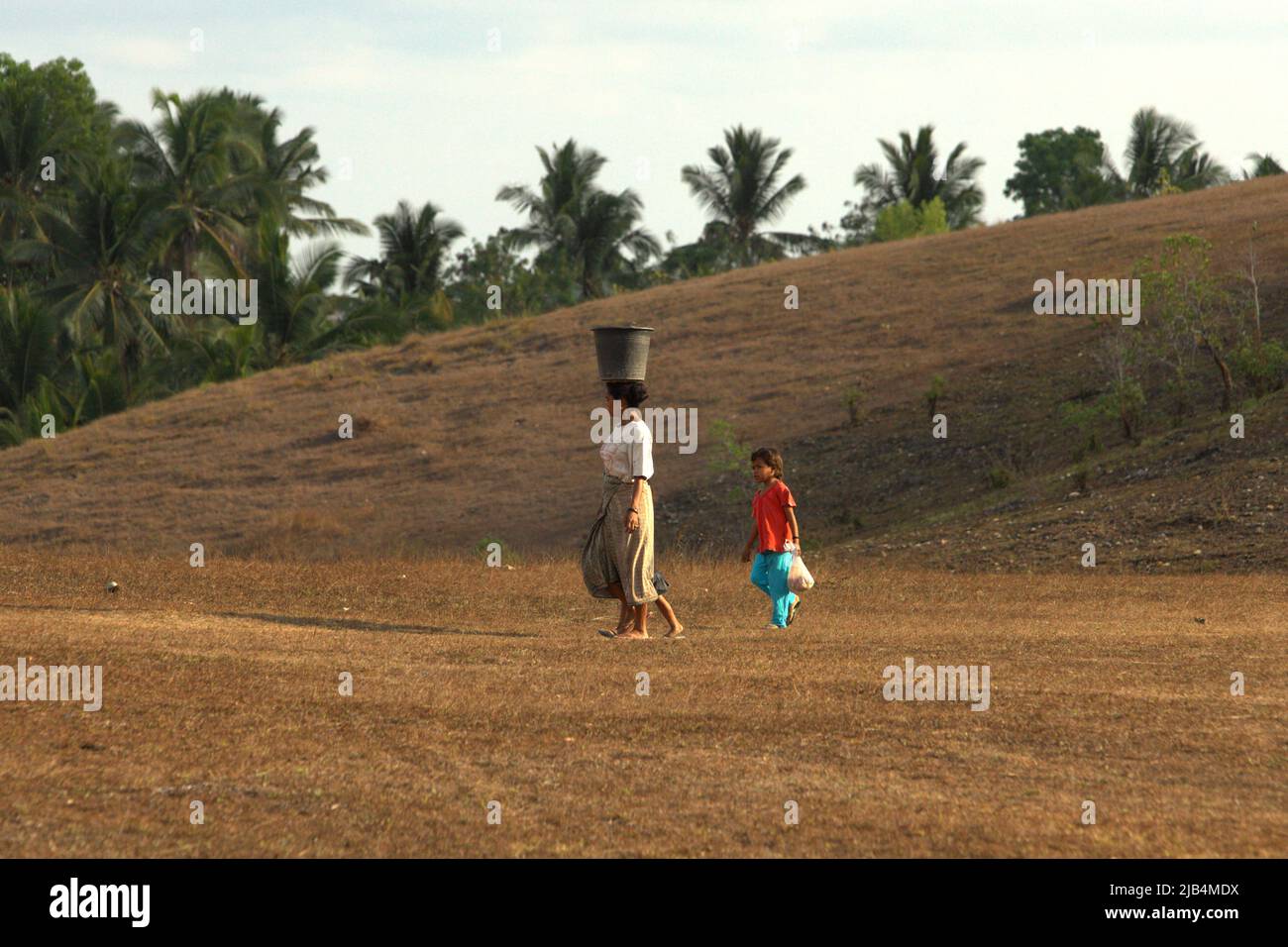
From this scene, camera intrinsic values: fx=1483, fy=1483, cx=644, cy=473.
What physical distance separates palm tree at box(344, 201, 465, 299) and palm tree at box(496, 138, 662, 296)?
10.6ft

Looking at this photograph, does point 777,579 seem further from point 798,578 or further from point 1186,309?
point 1186,309

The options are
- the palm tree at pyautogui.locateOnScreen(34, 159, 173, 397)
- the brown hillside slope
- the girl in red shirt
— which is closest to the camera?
the girl in red shirt

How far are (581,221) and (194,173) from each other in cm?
1419

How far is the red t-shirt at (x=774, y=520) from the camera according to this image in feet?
37.3

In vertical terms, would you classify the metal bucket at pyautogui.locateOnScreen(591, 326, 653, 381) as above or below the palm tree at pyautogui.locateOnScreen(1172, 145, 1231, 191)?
below

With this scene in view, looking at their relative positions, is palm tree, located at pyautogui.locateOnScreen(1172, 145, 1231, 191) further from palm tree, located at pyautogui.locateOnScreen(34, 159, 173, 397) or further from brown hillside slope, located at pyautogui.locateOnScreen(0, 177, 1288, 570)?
palm tree, located at pyautogui.locateOnScreen(34, 159, 173, 397)

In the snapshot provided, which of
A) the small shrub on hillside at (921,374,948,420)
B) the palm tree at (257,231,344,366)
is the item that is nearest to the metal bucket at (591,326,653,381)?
the small shrub on hillside at (921,374,948,420)

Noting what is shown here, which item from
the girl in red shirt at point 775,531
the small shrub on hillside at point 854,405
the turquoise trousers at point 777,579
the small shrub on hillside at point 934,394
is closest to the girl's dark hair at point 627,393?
the girl in red shirt at point 775,531

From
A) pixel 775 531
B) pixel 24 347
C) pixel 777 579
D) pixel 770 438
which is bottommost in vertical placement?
pixel 777 579

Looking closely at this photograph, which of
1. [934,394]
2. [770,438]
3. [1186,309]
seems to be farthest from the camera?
[770,438]

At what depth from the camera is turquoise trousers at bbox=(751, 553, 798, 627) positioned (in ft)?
37.3

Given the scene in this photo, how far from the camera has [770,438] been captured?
28.0 meters

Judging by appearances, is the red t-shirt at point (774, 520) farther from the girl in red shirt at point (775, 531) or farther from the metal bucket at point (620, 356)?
the metal bucket at point (620, 356)

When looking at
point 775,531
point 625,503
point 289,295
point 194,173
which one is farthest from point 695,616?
point 194,173
